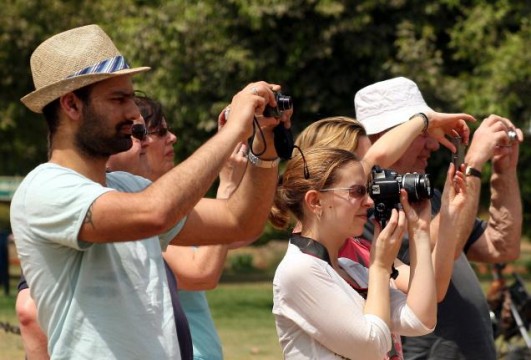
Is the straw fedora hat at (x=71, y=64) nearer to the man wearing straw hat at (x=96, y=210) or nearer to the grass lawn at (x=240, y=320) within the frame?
the man wearing straw hat at (x=96, y=210)

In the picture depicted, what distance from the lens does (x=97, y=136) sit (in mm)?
3502

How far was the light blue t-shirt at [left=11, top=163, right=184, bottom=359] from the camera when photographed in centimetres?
338

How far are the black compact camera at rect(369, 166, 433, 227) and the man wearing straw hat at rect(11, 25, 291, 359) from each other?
658mm

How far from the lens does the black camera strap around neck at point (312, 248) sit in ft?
13.4

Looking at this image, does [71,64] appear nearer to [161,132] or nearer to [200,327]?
[161,132]

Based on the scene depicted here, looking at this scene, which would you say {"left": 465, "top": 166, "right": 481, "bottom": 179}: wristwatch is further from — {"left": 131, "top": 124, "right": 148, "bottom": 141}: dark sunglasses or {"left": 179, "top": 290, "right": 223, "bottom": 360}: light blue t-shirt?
{"left": 131, "top": 124, "right": 148, "bottom": 141}: dark sunglasses

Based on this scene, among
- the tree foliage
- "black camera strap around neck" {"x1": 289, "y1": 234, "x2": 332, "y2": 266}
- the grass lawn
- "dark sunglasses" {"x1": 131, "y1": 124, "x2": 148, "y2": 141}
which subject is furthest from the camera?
the tree foliage

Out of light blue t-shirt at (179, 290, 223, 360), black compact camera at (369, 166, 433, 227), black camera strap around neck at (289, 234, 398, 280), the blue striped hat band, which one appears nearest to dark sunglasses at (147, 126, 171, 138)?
light blue t-shirt at (179, 290, 223, 360)

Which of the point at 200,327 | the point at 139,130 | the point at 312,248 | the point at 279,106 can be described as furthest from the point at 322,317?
the point at 200,327

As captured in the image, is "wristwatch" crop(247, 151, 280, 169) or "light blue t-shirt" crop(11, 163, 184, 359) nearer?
"light blue t-shirt" crop(11, 163, 184, 359)

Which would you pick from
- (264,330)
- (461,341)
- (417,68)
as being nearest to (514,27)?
(417,68)

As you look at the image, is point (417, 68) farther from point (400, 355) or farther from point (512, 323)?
point (400, 355)

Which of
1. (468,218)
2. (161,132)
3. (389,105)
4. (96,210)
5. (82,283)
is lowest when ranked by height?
(468,218)

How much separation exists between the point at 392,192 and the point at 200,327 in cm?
119
